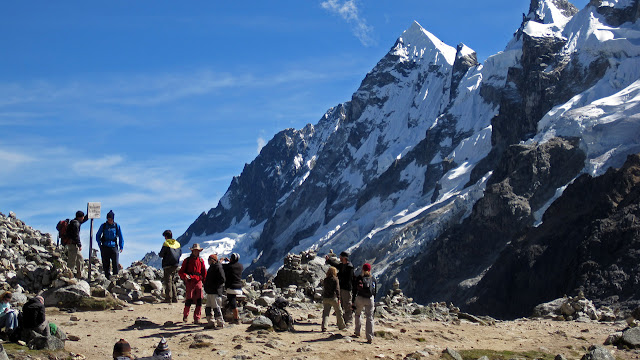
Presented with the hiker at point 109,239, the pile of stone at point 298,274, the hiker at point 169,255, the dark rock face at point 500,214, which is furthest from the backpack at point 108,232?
the dark rock face at point 500,214

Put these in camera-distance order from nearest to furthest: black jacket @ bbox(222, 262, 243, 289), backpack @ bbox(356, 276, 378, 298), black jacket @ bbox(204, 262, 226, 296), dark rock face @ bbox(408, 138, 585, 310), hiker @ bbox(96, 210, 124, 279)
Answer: black jacket @ bbox(204, 262, 226, 296) → backpack @ bbox(356, 276, 378, 298) → black jacket @ bbox(222, 262, 243, 289) → hiker @ bbox(96, 210, 124, 279) → dark rock face @ bbox(408, 138, 585, 310)

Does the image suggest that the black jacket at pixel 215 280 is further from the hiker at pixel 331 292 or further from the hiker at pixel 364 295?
the hiker at pixel 364 295

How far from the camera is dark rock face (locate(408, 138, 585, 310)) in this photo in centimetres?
15662

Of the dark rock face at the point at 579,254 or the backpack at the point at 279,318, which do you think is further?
the dark rock face at the point at 579,254

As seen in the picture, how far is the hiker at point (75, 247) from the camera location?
3047 centimetres

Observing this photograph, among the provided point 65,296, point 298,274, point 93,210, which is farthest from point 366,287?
point 298,274

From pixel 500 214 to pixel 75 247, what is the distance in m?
136

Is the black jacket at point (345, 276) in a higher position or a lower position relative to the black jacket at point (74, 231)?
lower

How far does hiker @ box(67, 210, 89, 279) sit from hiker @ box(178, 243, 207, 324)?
24.6 ft

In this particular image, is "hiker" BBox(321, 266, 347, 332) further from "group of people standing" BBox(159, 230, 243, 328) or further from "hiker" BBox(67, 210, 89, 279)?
"hiker" BBox(67, 210, 89, 279)

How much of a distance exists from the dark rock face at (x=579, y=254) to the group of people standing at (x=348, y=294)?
7401cm

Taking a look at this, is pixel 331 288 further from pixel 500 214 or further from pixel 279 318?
pixel 500 214

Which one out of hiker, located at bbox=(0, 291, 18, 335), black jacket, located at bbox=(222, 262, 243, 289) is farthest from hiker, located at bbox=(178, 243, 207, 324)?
hiker, located at bbox=(0, 291, 18, 335)

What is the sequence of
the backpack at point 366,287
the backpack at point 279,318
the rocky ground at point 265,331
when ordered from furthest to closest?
1. the backpack at point 279,318
2. the backpack at point 366,287
3. the rocky ground at point 265,331
